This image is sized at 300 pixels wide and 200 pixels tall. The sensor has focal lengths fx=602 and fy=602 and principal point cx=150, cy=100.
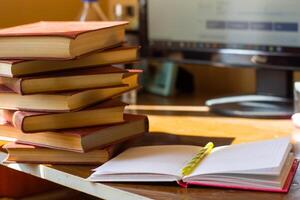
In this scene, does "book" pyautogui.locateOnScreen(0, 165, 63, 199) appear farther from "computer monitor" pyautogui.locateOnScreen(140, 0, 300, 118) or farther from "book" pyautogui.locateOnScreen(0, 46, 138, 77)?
"computer monitor" pyautogui.locateOnScreen(140, 0, 300, 118)

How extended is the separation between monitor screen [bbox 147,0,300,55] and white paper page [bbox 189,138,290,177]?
0.38 m

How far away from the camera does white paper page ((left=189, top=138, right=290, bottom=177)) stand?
0.75 m

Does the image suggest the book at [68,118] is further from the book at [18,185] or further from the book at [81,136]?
the book at [18,185]

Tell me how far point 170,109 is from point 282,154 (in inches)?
20.2

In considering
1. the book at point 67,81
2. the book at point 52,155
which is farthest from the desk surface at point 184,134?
the book at point 67,81

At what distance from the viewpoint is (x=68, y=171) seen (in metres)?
0.84

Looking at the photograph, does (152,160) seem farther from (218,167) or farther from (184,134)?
(184,134)

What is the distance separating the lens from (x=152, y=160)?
2.70 ft

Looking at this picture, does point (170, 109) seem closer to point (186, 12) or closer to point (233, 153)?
point (186, 12)

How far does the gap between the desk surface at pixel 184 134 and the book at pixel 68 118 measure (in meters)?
0.06

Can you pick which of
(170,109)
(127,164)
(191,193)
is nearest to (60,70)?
(127,164)

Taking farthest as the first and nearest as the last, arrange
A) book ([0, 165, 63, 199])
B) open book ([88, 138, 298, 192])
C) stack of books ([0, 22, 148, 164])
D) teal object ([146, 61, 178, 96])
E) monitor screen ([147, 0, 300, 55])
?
teal object ([146, 61, 178, 96]) < monitor screen ([147, 0, 300, 55]) < book ([0, 165, 63, 199]) < stack of books ([0, 22, 148, 164]) < open book ([88, 138, 298, 192])

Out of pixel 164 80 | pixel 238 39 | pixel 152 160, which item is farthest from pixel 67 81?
pixel 164 80

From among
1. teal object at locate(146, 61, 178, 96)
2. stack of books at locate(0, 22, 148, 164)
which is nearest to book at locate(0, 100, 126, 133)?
stack of books at locate(0, 22, 148, 164)
